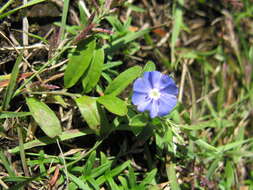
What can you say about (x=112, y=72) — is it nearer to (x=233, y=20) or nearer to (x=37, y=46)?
(x=37, y=46)

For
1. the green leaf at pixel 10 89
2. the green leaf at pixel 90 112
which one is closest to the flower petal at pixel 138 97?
the green leaf at pixel 90 112

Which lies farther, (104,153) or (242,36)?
(242,36)

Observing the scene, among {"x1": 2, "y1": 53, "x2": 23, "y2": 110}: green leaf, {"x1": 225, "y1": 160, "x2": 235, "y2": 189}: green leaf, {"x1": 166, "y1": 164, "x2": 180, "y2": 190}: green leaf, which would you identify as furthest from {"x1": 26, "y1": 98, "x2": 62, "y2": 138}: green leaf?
{"x1": 225, "y1": 160, "x2": 235, "y2": 189}: green leaf

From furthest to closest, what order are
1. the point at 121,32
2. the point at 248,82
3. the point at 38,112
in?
Result: the point at 248,82 → the point at 121,32 → the point at 38,112

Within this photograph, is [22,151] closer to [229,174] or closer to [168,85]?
[168,85]

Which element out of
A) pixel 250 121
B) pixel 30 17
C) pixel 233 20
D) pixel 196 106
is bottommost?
pixel 250 121

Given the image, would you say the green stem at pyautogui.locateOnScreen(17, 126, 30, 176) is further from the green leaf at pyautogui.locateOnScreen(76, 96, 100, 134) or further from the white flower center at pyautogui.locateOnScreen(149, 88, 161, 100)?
the white flower center at pyautogui.locateOnScreen(149, 88, 161, 100)

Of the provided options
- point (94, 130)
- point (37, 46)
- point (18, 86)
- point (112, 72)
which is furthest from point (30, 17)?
point (94, 130)
